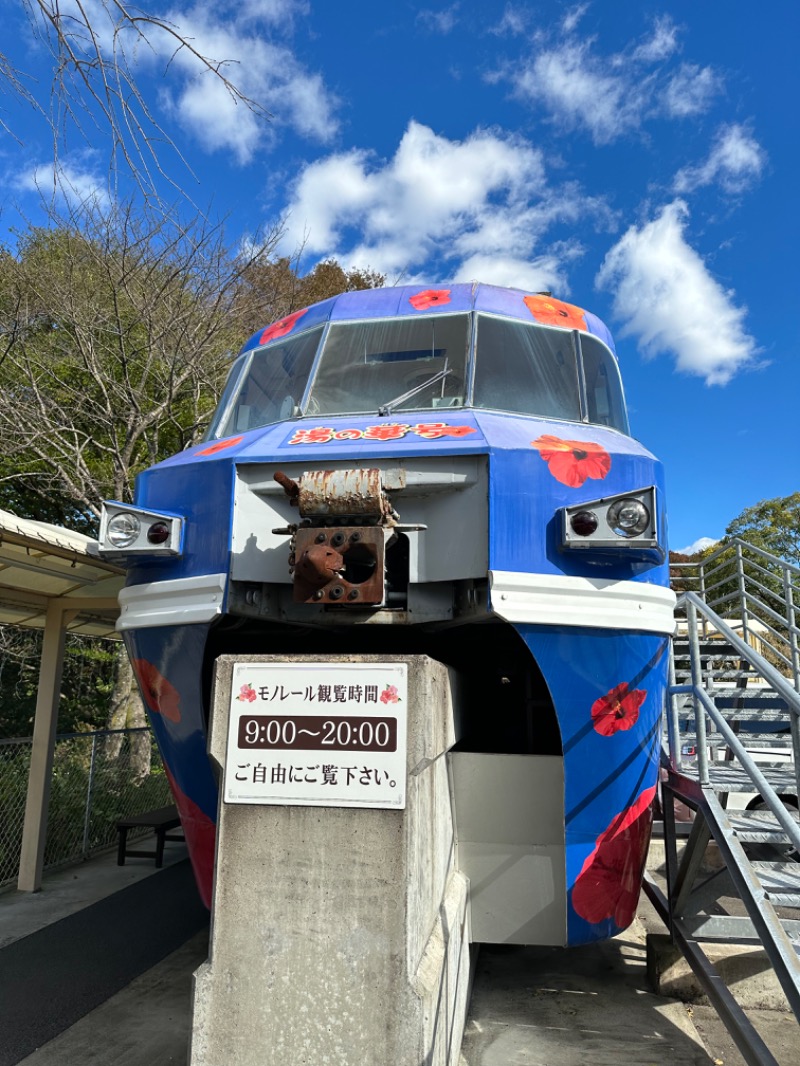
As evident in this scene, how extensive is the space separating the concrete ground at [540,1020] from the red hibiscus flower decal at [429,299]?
4394 millimetres

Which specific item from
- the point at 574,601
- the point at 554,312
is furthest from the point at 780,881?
the point at 554,312

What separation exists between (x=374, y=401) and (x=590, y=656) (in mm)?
2114

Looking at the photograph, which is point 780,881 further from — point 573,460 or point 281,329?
point 281,329

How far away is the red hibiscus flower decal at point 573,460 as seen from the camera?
3805 millimetres

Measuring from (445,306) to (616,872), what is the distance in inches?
143

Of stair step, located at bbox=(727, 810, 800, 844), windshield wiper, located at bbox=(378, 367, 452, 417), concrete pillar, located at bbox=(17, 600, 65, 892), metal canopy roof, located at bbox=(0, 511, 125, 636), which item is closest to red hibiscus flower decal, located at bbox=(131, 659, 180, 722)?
metal canopy roof, located at bbox=(0, 511, 125, 636)

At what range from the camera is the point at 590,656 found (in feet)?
12.3

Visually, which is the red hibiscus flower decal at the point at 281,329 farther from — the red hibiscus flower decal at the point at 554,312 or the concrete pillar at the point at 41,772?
A: the concrete pillar at the point at 41,772

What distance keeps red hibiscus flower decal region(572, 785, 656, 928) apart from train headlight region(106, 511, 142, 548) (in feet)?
9.16

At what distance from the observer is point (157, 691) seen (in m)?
4.16

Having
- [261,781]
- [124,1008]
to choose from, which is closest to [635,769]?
[261,781]

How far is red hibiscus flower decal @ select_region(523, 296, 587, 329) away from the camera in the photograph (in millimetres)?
5512

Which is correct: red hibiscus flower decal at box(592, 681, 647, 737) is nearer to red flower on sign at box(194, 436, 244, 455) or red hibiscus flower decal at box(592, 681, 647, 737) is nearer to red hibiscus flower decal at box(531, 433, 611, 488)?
red hibiscus flower decal at box(531, 433, 611, 488)

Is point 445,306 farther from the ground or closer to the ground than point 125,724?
farther from the ground
